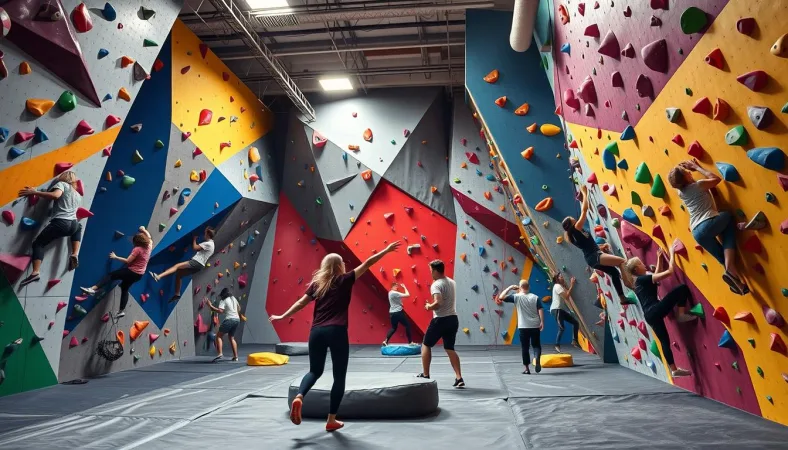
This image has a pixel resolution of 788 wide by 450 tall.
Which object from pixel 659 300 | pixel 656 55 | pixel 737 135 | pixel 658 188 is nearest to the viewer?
pixel 737 135

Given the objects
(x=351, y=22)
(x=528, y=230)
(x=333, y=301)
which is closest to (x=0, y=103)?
(x=333, y=301)

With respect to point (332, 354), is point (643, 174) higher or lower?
higher

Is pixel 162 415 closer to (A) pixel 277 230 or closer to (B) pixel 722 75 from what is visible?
(B) pixel 722 75

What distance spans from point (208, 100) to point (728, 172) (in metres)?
7.03

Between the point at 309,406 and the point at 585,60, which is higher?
the point at 585,60

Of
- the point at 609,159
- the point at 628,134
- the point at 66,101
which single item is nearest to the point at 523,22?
the point at 609,159

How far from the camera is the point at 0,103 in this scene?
436 centimetres

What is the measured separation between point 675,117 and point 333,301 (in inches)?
97.2

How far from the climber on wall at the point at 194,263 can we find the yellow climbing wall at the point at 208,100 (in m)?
1.22

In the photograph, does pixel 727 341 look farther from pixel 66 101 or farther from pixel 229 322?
pixel 229 322

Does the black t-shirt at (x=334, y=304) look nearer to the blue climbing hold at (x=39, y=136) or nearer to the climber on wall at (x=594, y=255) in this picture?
the climber on wall at (x=594, y=255)

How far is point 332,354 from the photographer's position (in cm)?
351

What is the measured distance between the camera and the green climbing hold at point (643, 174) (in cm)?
405

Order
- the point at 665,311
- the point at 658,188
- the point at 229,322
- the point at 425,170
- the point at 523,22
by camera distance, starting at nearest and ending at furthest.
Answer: the point at 658,188 < the point at 665,311 < the point at 523,22 < the point at 229,322 < the point at 425,170
